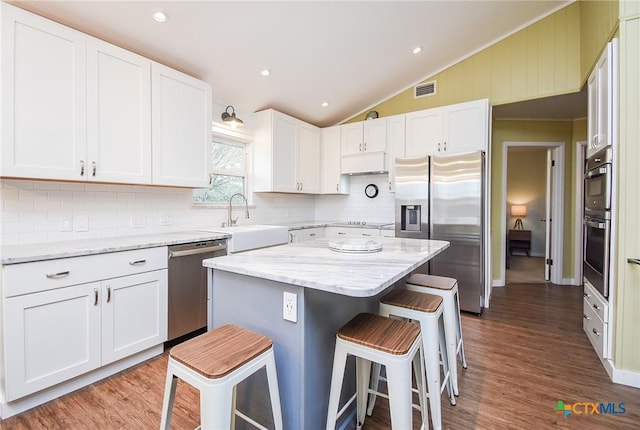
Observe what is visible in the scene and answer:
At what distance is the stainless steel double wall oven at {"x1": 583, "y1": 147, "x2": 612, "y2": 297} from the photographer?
212 centimetres

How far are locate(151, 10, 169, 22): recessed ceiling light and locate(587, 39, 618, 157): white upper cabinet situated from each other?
3150mm

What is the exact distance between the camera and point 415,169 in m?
3.53

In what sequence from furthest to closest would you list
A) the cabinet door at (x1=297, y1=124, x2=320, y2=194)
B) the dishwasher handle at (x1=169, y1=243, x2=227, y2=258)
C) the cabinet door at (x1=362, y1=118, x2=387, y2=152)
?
the cabinet door at (x1=297, y1=124, x2=320, y2=194) < the cabinet door at (x1=362, y1=118, x2=387, y2=152) < the dishwasher handle at (x1=169, y1=243, x2=227, y2=258)

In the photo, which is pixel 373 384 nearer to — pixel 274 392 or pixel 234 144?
pixel 274 392

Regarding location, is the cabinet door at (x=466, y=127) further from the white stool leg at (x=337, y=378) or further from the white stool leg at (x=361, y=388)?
the white stool leg at (x=337, y=378)

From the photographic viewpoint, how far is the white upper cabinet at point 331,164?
4.50 metres

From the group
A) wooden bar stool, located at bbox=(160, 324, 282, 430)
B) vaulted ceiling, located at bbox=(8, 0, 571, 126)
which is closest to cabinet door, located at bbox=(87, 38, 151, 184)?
vaulted ceiling, located at bbox=(8, 0, 571, 126)

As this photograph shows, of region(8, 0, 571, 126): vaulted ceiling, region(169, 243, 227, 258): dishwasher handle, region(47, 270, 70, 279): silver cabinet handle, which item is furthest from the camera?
region(169, 243, 227, 258): dishwasher handle

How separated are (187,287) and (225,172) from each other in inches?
61.7

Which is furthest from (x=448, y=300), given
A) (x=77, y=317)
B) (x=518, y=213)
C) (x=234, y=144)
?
(x=518, y=213)

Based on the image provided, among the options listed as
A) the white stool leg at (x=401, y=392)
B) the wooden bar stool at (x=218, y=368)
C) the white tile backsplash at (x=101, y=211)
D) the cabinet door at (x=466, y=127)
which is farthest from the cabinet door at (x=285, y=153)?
the white stool leg at (x=401, y=392)

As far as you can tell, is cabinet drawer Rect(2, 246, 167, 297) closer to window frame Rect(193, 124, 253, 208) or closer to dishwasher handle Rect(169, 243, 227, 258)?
dishwasher handle Rect(169, 243, 227, 258)

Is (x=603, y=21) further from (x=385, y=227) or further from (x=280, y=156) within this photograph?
(x=280, y=156)

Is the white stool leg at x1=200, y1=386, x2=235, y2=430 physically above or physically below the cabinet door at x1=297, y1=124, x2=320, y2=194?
below
